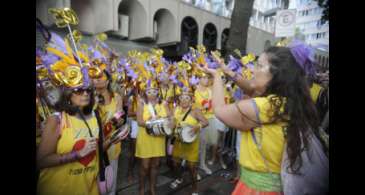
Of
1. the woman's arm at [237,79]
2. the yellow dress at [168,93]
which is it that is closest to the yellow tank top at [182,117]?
the yellow dress at [168,93]

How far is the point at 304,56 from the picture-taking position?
1521 mm

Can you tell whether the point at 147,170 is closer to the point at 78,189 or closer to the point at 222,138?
the point at 78,189

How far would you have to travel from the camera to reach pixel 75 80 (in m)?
1.61

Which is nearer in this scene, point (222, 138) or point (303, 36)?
point (303, 36)

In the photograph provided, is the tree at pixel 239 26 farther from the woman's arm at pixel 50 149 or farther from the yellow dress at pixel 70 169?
the woman's arm at pixel 50 149

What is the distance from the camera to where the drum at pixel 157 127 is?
2469 mm

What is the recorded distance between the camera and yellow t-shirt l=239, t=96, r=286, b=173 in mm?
1419

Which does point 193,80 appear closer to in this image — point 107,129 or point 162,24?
point 162,24

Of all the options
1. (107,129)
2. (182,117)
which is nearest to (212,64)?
(182,117)

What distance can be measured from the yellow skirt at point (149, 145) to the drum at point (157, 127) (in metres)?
0.07

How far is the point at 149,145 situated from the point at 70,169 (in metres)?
1.00
